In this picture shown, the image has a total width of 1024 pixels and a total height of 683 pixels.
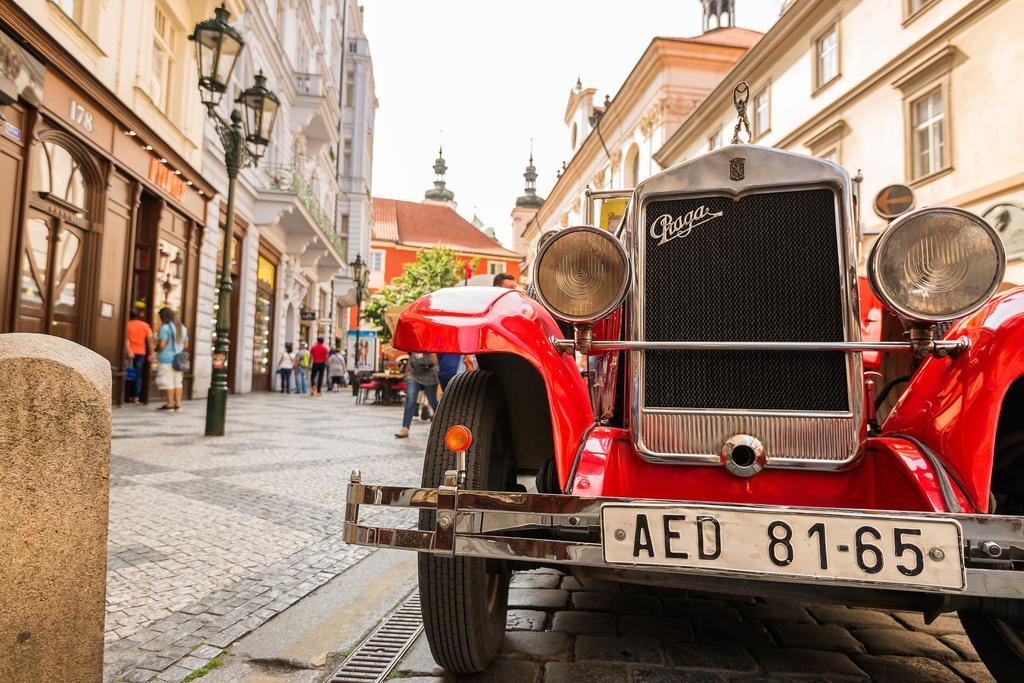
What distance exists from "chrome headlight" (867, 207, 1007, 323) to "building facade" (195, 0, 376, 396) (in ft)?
44.1

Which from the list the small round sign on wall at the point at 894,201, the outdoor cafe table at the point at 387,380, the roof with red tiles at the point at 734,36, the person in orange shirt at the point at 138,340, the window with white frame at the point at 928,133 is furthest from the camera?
the roof with red tiles at the point at 734,36

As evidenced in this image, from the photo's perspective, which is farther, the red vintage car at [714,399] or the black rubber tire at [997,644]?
the black rubber tire at [997,644]

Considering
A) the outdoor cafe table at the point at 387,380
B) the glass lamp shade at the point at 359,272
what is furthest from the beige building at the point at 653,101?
the outdoor cafe table at the point at 387,380

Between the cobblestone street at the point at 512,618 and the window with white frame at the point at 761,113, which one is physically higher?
the window with white frame at the point at 761,113

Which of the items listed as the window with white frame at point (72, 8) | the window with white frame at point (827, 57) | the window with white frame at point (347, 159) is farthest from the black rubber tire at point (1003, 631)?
the window with white frame at point (347, 159)

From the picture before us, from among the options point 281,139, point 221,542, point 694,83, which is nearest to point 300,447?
point 221,542

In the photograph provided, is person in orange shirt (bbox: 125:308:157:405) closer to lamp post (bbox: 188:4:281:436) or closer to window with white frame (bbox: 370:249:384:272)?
lamp post (bbox: 188:4:281:436)

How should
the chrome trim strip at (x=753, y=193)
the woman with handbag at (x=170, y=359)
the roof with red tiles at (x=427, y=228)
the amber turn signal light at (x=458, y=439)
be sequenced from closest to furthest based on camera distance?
the amber turn signal light at (x=458, y=439) < the chrome trim strip at (x=753, y=193) < the woman with handbag at (x=170, y=359) < the roof with red tiles at (x=427, y=228)

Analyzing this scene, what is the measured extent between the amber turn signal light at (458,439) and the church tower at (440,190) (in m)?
75.3

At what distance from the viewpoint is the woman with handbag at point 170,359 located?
33.5ft

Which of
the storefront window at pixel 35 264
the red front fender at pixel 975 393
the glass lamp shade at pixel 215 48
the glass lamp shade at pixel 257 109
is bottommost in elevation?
the red front fender at pixel 975 393

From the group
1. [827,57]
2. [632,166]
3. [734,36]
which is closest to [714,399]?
[827,57]

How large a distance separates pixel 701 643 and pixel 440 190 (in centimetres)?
7636

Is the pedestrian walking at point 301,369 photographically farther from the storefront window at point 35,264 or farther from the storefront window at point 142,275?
the storefront window at point 35,264
